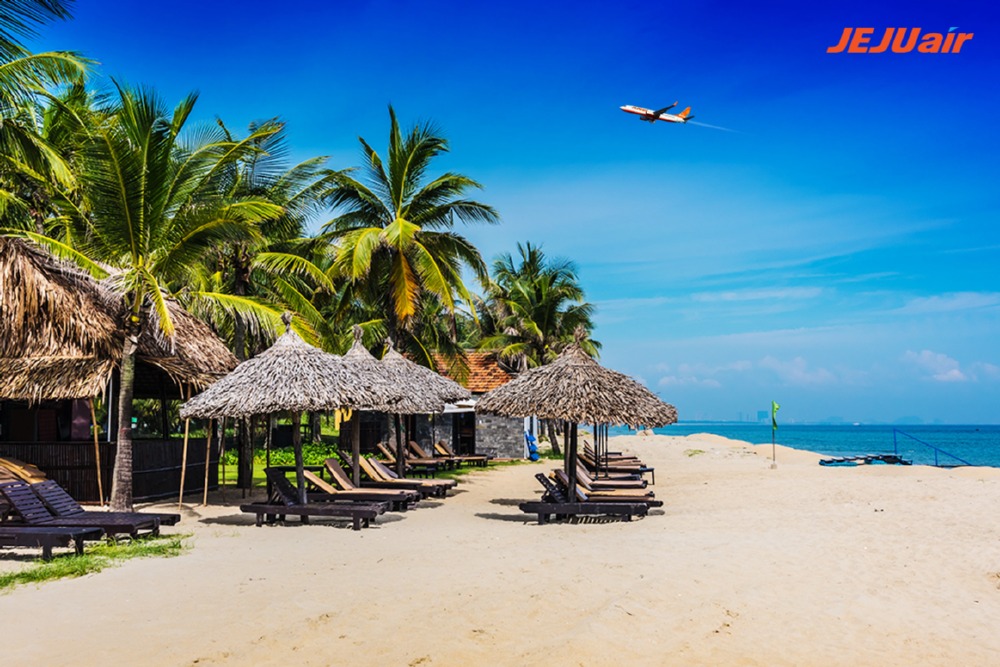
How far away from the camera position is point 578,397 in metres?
13.4

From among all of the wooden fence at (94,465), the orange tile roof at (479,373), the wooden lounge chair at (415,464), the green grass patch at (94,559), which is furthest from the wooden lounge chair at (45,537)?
the orange tile roof at (479,373)

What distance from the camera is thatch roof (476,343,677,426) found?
521 inches

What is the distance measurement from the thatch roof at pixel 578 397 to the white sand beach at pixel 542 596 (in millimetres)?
1635

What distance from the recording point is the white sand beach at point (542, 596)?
6383 mm

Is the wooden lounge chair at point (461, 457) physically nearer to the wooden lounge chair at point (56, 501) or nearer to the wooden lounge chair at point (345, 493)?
the wooden lounge chair at point (345, 493)

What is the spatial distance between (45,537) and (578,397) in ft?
24.3

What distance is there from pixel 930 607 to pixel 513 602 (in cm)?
372

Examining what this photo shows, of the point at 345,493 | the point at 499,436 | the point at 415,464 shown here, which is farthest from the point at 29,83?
the point at 499,436

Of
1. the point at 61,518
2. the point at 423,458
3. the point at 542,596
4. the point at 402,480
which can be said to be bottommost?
the point at 542,596

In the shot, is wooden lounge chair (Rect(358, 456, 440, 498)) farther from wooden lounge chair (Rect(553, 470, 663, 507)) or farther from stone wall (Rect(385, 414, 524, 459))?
stone wall (Rect(385, 414, 524, 459))

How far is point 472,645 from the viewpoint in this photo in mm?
6523

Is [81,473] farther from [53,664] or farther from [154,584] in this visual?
[53,664]

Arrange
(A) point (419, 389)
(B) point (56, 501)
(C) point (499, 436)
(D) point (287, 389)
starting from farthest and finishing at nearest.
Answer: (C) point (499, 436), (A) point (419, 389), (D) point (287, 389), (B) point (56, 501)

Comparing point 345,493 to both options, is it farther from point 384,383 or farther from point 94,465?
point 94,465
